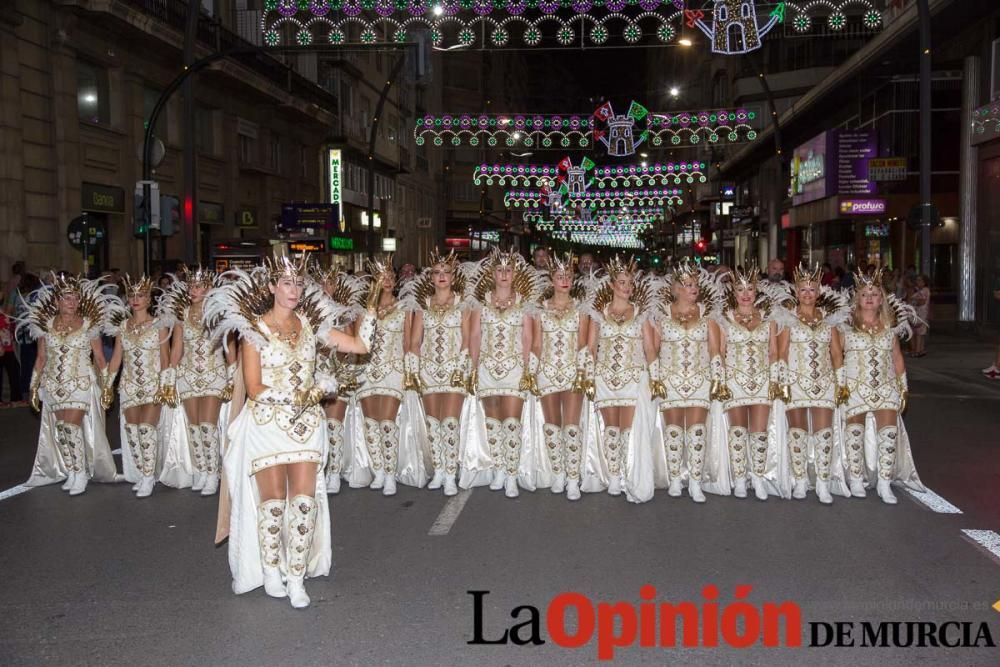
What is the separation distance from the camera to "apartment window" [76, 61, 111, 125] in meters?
20.2

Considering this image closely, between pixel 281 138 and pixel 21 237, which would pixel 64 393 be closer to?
pixel 21 237

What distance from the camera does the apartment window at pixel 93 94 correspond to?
66.1ft

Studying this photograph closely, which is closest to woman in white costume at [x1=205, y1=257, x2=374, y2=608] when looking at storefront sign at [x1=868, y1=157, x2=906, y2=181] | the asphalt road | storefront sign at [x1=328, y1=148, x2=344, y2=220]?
the asphalt road

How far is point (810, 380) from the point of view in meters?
7.76

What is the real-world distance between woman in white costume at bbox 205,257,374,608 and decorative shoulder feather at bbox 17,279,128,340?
134 inches

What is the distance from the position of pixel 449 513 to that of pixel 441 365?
137cm

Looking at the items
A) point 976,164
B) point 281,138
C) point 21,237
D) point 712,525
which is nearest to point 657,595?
point 712,525

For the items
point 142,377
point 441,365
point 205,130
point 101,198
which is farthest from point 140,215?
point 205,130

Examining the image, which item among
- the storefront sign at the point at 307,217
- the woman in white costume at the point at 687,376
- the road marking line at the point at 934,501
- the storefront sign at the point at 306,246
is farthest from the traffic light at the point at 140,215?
the road marking line at the point at 934,501

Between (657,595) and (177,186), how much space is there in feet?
70.8

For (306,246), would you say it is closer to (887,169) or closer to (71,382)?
(887,169)

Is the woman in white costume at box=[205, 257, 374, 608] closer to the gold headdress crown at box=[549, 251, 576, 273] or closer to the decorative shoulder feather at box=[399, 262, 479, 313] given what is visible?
the decorative shoulder feather at box=[399, 262, 479, 313]

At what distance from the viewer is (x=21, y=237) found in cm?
1762

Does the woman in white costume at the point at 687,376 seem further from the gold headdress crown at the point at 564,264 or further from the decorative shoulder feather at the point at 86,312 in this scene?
the decorative shoulder feather at the point at 86,312
